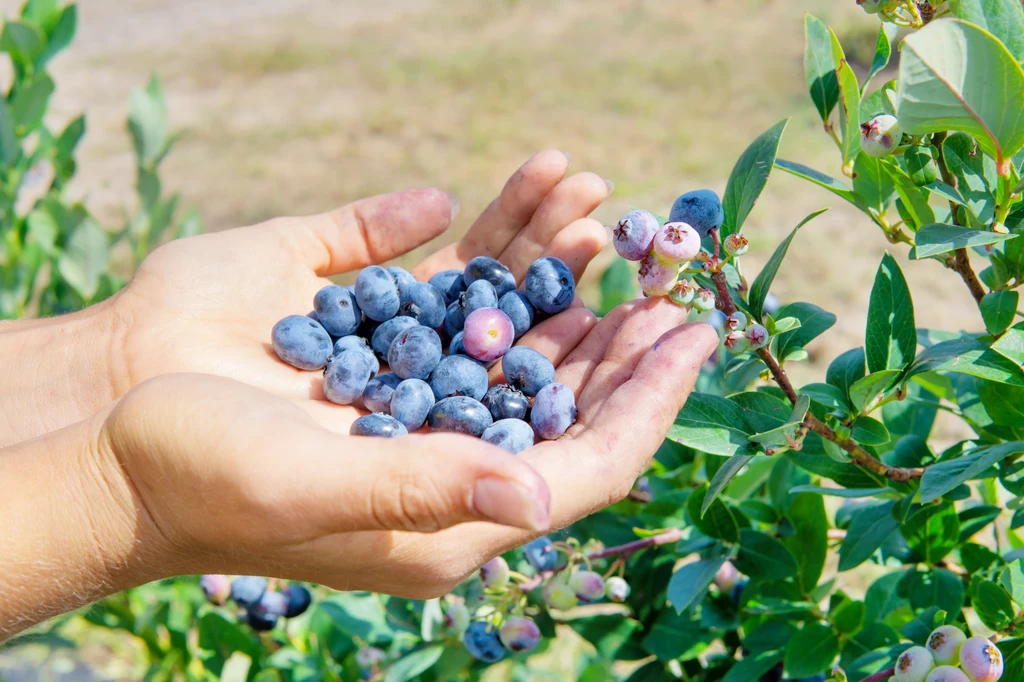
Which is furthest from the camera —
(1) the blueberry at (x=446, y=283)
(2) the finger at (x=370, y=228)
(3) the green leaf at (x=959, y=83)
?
(2) the finger at (x=370, y=228)

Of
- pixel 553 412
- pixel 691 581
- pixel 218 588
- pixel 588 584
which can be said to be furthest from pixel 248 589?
pixel 691 581

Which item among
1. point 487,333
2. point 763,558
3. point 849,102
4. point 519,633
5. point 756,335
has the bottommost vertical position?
point 519,633

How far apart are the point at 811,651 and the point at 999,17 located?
3.21ft

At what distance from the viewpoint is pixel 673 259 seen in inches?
47.3

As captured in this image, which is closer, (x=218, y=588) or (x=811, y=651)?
(x=811, y=651)

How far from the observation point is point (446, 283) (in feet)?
6.27

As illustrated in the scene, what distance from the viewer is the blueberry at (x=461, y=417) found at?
147 cm

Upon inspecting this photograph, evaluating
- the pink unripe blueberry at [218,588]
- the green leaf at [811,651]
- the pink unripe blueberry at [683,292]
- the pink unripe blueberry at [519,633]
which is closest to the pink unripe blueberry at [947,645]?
the green leaf at [811,651]

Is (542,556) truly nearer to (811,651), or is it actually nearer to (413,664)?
(413,664)

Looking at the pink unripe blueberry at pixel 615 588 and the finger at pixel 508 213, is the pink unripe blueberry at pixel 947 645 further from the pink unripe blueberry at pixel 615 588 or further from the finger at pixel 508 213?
the finger at pixel 508 213

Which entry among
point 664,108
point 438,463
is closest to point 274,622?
point 438,463

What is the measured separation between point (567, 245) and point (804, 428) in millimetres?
773

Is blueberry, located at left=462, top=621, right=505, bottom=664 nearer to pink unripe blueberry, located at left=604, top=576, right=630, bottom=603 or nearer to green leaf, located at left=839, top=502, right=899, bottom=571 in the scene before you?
pink unripe blueberry, located at left=604, top=576, right=630, bottom=603

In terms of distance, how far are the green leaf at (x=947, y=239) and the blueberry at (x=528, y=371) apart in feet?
2.30
